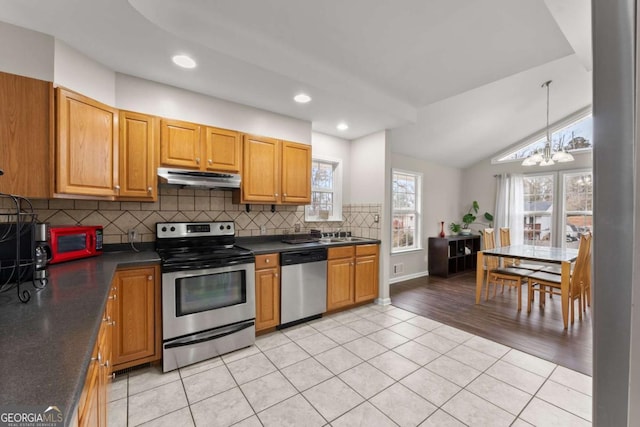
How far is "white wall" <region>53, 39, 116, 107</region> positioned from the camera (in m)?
1.94

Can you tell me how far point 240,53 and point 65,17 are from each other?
41.5 inches

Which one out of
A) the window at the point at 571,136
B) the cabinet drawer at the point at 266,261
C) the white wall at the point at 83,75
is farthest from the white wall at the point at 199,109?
the window at the point at 571,136

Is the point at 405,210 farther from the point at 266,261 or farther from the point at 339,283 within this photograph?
the point at 266,261

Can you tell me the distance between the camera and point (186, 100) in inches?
106

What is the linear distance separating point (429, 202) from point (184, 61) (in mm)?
4915

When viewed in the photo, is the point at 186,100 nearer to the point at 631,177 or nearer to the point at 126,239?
the point at 126,239

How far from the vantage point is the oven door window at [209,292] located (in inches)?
89.4

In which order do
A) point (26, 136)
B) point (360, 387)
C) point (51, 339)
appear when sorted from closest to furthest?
1. point (51, 339)
2. point (26, 136)
3. point (360, 387)

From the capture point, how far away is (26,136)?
1790mm

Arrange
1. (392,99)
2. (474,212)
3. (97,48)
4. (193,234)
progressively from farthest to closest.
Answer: (474,212), (392,99), (193,234), (97,48)

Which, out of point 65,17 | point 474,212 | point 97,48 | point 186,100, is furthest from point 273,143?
point 474,212

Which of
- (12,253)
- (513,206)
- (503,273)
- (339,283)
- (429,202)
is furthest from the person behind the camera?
(513,206)

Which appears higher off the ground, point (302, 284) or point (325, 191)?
point (325, 191)

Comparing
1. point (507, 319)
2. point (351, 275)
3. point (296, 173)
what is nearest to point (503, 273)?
point (507, 319)
